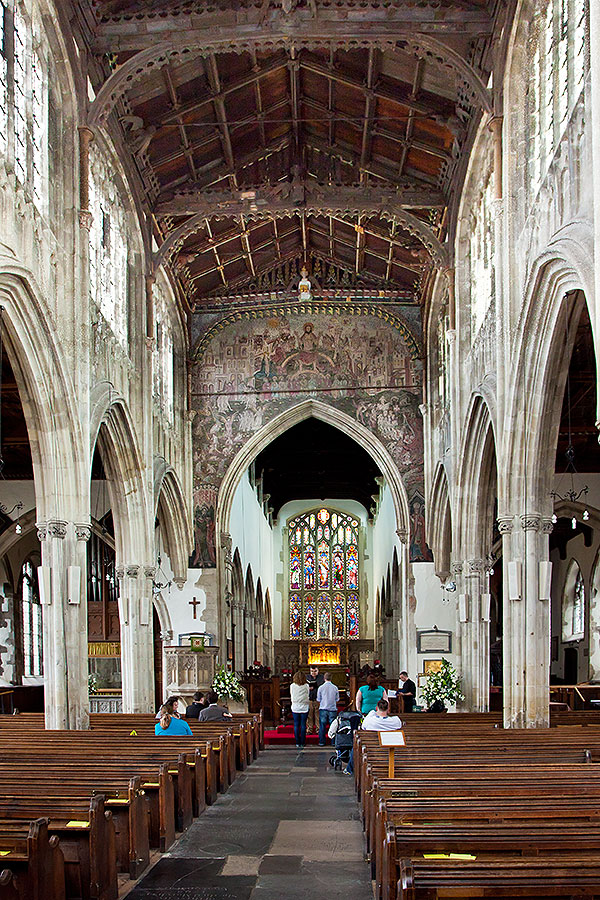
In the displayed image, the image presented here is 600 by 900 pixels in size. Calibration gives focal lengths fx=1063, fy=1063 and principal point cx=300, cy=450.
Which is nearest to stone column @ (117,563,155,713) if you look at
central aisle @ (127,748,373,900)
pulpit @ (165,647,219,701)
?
pulpit @ (165,647,219,701)

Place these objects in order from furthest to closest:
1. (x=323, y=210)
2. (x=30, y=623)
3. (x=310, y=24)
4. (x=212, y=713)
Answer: (x=30, y=623) < (x=323, y=210) < (x=212, y=713) < (x=310, y=24)

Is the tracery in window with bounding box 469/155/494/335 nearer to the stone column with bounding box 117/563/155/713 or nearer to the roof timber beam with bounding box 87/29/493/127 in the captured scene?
the roof timber beam with bounding box 87/29/493/127

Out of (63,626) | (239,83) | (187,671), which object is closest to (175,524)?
(187,671)

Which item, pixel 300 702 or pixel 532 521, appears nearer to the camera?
pixel 532 521

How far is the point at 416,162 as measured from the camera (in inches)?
875

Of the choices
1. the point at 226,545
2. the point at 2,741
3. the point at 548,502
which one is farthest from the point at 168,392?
the point at 2,741

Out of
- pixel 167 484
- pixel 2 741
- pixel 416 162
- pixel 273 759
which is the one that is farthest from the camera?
pixel 167 484

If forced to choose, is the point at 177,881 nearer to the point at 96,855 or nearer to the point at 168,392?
the point at 96,855

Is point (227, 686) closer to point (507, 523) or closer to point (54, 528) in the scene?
Result: point (54, 528)

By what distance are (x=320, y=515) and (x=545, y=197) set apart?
1435 inches

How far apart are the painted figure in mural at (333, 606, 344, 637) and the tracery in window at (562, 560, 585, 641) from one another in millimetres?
17185

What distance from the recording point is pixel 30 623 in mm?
29234

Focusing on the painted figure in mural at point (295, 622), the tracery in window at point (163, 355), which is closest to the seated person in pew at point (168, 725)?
the tracery in window at point (163, 355)

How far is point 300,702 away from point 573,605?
12.8 metres
